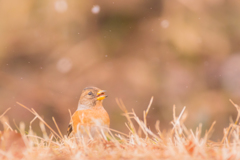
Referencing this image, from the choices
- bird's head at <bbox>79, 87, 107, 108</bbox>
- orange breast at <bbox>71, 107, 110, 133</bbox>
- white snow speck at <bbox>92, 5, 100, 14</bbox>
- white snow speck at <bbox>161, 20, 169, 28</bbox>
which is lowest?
orange breast at <bbox>71, 107, 110, 133</bbox>

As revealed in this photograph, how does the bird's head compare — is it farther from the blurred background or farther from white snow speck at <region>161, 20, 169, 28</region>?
white snow speck at <region>161, 20, 169, 28</region>

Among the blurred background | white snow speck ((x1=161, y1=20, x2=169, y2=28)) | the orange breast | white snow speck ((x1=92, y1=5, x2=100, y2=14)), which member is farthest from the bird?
white snow speck ((x1=92, y1=5, x2=100, y2=14))

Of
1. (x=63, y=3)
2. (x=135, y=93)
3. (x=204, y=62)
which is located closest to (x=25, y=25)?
(x=63, y=3)

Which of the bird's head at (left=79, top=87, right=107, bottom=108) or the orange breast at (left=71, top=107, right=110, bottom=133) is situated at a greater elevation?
the bird's head at (left=79, top=87, right=107, bottom=108)

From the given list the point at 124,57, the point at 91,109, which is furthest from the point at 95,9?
the point at 91,109

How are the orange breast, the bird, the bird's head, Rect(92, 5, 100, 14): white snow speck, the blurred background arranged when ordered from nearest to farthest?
1. the orange breast
2. the bird
3. the bird's head
4. the blurred background
5. Rect(92, 5, 100, 14): white snow speck

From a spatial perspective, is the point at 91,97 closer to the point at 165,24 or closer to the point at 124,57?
the point at 165,24

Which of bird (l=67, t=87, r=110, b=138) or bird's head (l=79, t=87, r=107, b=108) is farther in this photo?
bird's head (l=79, t=87, r=107, b=108)

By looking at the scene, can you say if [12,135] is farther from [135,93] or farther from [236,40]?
[236,40]
